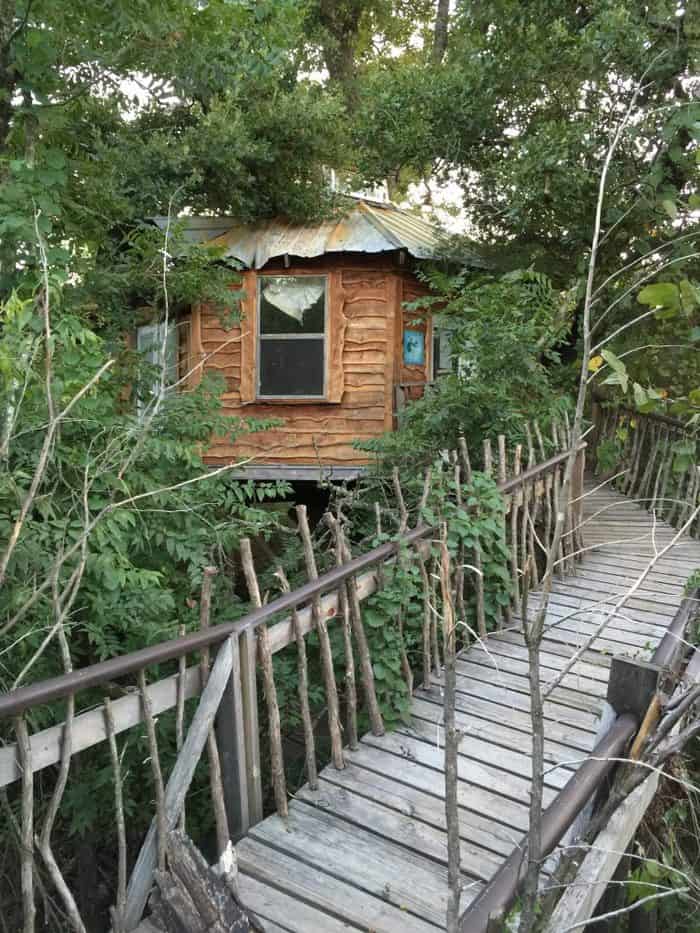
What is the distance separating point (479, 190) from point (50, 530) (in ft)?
23.7

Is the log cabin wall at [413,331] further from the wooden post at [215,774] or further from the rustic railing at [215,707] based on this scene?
the wooden post at [215,774]

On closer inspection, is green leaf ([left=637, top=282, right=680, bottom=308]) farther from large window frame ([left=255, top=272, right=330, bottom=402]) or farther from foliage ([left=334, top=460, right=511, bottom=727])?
large window frame ([left=255, top=272, right=330, bottom=402])

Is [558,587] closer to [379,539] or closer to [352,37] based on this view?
[379,539]

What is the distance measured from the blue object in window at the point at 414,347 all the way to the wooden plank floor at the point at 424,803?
196 inches

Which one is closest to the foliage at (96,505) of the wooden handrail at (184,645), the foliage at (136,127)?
the wooden handrail at (184,645)

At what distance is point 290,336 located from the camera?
859cm

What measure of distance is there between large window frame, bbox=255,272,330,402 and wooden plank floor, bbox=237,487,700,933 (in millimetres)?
4787

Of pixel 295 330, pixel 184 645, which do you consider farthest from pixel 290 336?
pixel 184 645

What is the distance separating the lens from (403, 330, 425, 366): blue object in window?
28.7 ft

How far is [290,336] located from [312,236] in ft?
4.17

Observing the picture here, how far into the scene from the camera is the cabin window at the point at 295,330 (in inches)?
337

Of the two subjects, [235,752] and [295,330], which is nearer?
[235,752]

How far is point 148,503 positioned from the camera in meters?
3.67

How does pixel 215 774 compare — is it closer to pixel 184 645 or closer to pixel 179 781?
pixel 179 781
